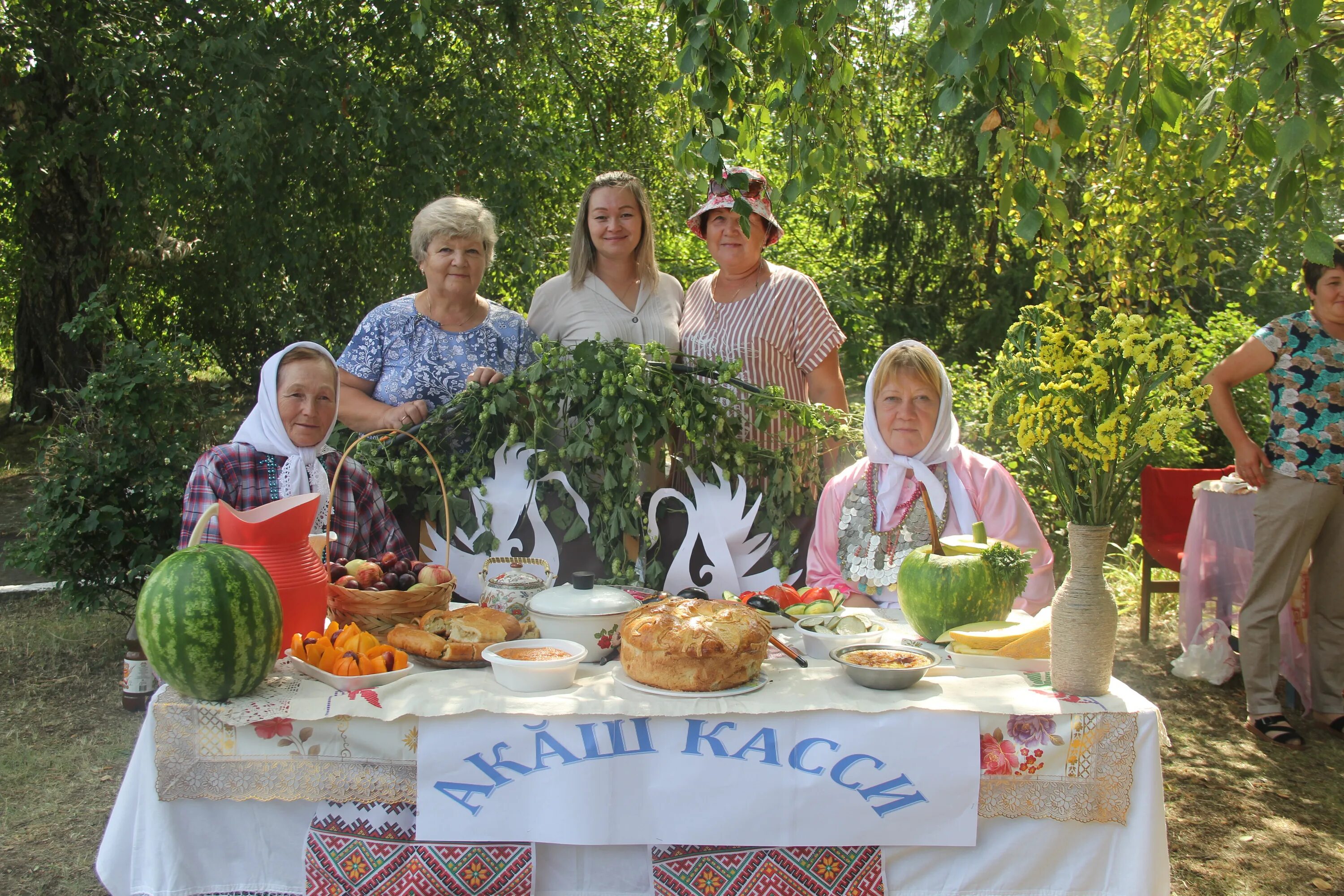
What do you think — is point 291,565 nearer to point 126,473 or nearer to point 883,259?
point 126,473

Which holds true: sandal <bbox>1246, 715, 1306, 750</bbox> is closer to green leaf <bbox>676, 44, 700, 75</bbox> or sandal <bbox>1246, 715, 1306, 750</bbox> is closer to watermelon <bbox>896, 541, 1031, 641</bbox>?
watermelon <bbox>896, 541, 1031, 641</bbox>

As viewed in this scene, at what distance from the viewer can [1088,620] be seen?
82.4 inches

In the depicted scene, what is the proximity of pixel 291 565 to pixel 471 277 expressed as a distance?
1.61m

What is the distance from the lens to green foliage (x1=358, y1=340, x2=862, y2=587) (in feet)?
10.7

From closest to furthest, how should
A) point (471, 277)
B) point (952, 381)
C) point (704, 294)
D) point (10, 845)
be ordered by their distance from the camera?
1. point (10, 845)
2. point (471, 277)
3. point (704, 294)
4. point (952, 381)

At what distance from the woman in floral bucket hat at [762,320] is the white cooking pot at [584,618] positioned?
162 centimetres

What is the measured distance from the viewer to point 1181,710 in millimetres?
4902

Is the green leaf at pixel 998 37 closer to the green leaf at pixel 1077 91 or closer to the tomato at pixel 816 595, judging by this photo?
the green leaf at pixel 1077 91

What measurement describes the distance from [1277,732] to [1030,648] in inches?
114

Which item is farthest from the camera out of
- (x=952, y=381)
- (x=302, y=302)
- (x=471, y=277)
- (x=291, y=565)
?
(x=302, y=302)

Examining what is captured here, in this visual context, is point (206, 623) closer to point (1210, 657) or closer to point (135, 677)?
point (135, 677)

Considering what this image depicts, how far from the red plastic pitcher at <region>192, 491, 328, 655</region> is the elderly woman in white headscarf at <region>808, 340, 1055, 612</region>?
1.50 m

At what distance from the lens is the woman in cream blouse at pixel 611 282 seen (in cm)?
390

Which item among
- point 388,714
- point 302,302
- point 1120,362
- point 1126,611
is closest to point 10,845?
point 388,714
